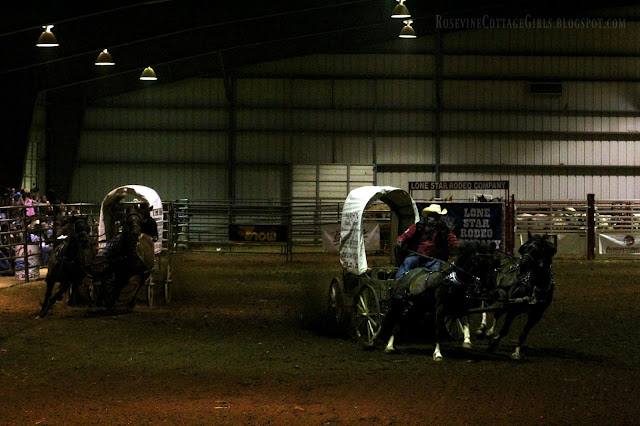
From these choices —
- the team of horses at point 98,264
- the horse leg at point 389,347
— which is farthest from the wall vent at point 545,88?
the horse leg at point 389,347

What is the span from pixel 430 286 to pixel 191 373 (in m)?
2.83

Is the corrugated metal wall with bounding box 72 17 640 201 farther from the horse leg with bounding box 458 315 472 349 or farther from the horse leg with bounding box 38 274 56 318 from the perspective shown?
the horse leg with bounding box 458 315 472 349

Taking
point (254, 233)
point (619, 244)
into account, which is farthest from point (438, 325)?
point (619, 244)

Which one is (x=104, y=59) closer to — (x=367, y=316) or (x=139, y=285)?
(x=139, y=285)

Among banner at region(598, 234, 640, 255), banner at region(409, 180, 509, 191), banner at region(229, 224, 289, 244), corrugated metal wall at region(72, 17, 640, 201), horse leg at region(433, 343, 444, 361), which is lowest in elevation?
horse leg at region(433, 343, 444, 361)

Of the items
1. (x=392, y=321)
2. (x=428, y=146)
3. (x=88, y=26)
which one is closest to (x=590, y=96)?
(x=428, y=146)

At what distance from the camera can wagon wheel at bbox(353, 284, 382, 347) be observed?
1031 centimetres

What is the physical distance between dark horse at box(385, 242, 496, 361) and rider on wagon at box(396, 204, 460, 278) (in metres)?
Answer: 0.31

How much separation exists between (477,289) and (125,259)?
5.89 meters

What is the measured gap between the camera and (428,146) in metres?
32.8

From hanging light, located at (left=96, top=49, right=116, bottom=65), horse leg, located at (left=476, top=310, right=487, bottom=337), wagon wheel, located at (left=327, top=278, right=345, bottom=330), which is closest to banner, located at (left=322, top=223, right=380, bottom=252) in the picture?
hanging light, located at (left=96, top=49, right=116, bottom=65)

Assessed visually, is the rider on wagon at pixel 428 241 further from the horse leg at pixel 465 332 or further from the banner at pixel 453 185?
the banner at pixel 453 185

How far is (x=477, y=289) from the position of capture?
959 centimetres

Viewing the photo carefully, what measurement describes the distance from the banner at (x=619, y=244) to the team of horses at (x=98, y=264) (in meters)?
16.6
